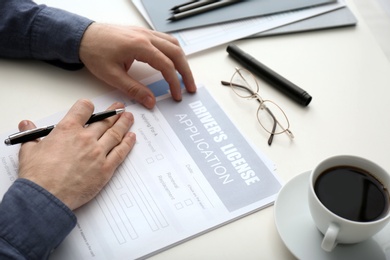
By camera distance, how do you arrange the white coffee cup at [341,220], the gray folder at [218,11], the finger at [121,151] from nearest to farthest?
the white coffee cup at [341,220], the finger at [121,151], the gray folder at [218,11]

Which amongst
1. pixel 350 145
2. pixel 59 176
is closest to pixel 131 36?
pixel 59 176

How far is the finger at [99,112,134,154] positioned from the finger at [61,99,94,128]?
0.04 metres

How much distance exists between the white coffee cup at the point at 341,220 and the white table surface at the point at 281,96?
82mm

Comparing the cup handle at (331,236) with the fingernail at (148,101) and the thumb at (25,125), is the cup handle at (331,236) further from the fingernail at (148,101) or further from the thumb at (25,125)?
the thumb at (25,125)

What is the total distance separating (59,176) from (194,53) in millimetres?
383

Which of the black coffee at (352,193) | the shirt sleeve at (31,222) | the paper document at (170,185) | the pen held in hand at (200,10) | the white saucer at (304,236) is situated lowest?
the white saucer at (304,236)

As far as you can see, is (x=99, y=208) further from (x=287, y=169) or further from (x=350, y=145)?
(x=350, y=145)

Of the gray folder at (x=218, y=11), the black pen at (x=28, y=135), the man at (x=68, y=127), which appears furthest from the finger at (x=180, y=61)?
the black pen at (x=28, y=135)

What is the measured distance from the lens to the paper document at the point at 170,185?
657 millimetres

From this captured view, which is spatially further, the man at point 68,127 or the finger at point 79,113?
the finger at point 79,113

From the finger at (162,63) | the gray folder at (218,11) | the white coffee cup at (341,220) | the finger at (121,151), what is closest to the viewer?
the white coffee cup at (341,220)

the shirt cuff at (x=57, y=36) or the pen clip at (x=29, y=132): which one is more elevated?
the shirt cuff at (x=57, y=36)

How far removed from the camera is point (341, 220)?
58cm

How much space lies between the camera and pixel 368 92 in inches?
34.8
